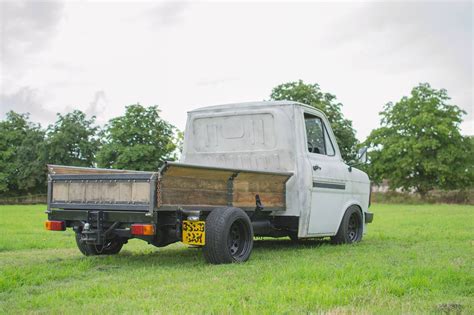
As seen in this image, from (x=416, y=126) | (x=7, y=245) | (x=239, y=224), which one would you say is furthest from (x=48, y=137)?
(x=239, y=224)

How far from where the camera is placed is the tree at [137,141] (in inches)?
2056

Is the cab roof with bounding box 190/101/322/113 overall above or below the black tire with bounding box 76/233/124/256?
above

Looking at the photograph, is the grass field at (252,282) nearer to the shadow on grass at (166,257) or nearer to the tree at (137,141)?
the shadow on grass at (166,257)

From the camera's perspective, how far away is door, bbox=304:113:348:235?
10219mm

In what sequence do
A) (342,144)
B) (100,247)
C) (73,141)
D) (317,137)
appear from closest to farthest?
(100,247) → (317,137) → (342,144) → (73,141)

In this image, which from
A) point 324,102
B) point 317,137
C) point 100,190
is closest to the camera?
point 100,190

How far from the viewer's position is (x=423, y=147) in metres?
54.4

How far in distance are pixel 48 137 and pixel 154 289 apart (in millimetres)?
59063

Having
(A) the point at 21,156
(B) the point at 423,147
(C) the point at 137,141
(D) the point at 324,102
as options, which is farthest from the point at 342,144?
(A) the point at 21,156

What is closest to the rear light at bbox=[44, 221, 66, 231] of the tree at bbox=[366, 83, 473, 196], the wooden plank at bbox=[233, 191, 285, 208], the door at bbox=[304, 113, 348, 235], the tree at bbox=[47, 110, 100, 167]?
the wooden plank at bbox=[233, 191, 285, 208]

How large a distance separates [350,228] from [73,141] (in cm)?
5361

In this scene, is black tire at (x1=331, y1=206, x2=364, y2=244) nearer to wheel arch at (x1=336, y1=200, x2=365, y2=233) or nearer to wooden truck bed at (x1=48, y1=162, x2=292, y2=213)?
wheel arch at (x1=336, y1=200, x2=365, y2=233)

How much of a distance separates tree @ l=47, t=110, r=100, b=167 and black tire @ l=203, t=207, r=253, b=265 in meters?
53.6

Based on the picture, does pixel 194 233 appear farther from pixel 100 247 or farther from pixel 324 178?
pixel 324 178
